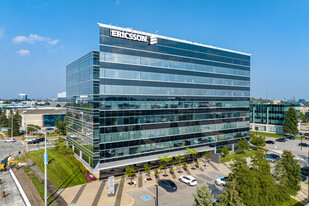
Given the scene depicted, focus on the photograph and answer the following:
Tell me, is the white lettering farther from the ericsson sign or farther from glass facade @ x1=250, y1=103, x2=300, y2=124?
glass facade @ x1=250, y1=103, x2=300, y2=124

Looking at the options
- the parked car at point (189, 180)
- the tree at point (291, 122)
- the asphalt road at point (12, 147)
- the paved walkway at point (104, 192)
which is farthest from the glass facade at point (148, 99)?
the tree at point (291, 122)

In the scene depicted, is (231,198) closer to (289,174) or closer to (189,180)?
(189,180)

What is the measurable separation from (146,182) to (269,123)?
86757 millimetres

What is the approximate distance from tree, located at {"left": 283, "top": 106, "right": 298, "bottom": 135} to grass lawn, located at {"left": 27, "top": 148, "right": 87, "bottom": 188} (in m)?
89.7

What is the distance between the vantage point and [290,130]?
8844 centimetres

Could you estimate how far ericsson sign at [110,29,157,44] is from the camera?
4022cm

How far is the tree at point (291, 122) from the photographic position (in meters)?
88.3

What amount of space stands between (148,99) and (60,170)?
2579 centimetres

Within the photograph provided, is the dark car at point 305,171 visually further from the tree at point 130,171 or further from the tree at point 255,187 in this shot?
the tree at point 130,171

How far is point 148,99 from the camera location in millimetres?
44938

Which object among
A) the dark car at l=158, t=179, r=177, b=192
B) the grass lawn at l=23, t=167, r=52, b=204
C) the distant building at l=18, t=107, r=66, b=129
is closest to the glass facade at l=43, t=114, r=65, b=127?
the distant building at l=18, t=107, r=66, b=129

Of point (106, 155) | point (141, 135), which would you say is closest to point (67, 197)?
point (106, 155)

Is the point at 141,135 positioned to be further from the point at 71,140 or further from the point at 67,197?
the point at 71,140

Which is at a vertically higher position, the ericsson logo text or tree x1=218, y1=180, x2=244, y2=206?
the ericsson logo text
